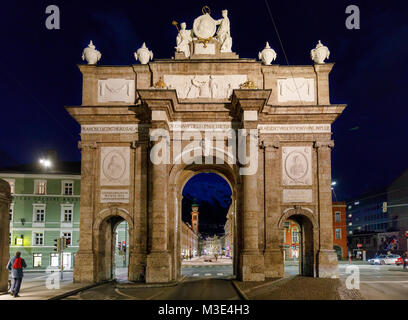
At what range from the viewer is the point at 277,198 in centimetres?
2688

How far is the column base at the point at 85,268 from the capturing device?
2511 cm

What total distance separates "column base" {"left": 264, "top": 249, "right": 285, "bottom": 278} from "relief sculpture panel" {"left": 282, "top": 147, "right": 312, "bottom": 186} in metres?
4.28

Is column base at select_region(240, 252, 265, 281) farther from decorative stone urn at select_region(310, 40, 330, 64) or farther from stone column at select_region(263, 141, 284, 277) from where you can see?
decorative stone urn at select_region(310, 40, 330, 64)

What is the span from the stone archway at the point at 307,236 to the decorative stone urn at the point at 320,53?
932 cm

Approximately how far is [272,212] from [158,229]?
6.88 metres

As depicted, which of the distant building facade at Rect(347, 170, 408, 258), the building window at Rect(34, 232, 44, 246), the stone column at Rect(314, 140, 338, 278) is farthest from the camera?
the distant building facade at Rect(347, 170, 408, 258)

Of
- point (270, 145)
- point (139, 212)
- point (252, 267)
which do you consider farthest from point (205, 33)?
point (252, 267)

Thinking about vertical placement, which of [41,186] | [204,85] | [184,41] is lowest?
[41,186]

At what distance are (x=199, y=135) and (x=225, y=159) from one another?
2156 millimetres

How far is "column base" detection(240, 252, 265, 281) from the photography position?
945 inches

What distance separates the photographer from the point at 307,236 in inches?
1094

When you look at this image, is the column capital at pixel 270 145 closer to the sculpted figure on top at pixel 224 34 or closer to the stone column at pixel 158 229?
the stone column at pixel 158 229

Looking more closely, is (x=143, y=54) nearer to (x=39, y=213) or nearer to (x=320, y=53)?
(x=320, y=53)

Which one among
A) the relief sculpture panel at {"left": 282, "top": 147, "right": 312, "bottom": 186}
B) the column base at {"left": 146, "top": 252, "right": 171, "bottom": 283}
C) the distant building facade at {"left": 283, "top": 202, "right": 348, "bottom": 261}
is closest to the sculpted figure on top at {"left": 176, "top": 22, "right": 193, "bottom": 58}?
the relief sculpture panel at {"left": 282, "top": 147, "right": 312, "bottom": 186}
